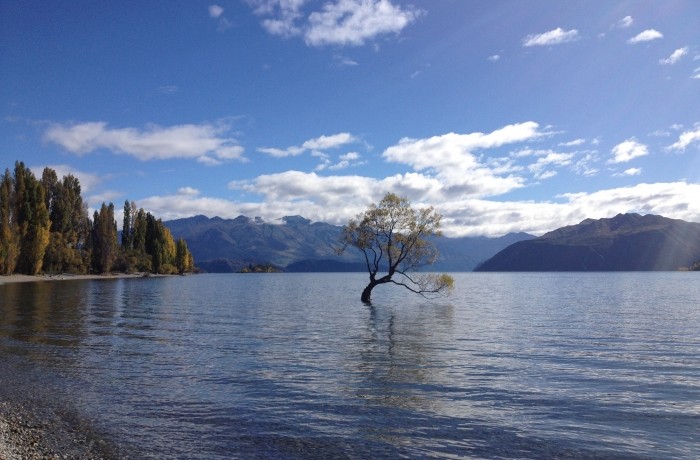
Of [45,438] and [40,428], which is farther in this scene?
[40,428]

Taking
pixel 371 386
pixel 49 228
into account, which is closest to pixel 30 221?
pixel 49 228

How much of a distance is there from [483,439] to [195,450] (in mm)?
9861

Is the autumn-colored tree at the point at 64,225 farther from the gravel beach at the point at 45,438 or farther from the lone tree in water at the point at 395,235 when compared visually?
A: the gravel beach at the point at 45,438

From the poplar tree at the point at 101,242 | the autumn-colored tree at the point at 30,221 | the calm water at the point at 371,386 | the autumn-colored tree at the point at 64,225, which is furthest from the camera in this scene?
the poplar tree at the point at 101,242

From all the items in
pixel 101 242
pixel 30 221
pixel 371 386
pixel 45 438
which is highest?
pixel 30 221

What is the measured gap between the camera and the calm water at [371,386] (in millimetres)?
16875

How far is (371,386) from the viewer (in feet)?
80.4

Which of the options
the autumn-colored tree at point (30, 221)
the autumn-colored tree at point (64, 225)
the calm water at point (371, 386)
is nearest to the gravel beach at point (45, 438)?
the calm water at point (371, 386)

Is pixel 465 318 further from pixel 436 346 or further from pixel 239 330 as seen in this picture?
pixel 239 330

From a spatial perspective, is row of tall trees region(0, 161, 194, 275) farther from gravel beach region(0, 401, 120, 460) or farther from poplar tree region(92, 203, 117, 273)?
gravel beach region(0, 401, 120, 460)

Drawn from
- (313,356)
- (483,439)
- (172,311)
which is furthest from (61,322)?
(483,439)

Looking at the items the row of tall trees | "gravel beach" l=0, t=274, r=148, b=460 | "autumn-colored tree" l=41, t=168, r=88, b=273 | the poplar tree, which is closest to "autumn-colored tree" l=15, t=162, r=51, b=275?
the row of tall trees

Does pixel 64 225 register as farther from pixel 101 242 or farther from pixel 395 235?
pixel 395 235

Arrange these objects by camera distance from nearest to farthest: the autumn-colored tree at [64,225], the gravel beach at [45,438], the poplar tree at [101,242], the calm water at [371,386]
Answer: the gravel beach at [45,438] < the calm water at [371,386] < the autumn-colored tree at [64,225] < the poplar tree at [101,242]
